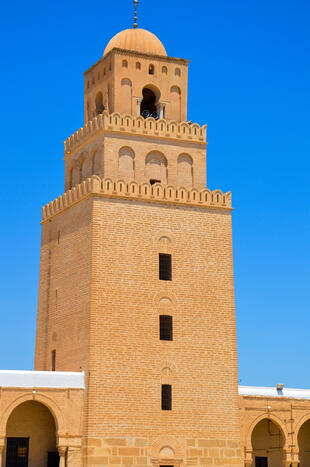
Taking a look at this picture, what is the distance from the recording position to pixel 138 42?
3594 centimetres

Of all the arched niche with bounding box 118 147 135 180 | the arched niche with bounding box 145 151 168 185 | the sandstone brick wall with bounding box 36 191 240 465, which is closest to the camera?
the sandstone brick wall with bounding box 36 191 240 465

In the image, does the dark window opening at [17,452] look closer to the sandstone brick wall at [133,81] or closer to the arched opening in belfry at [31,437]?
the arched opening in belfry at [31,437]

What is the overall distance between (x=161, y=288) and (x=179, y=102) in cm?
832

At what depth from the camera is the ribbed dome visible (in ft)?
118

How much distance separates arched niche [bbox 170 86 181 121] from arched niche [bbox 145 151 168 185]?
Result: 2.14 m

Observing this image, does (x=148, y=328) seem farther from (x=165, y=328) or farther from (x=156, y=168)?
(x=156, y=168)

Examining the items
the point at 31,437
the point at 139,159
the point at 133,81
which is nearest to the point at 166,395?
the point at 31,437

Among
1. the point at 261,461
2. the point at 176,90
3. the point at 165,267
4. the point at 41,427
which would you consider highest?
the point at 176,90

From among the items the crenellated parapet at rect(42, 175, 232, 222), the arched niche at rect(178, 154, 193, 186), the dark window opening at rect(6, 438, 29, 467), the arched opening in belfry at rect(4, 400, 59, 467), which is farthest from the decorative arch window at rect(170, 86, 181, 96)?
→ the dark window opening at rect(6, 438, 29, 467)

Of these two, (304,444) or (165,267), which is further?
(304,444)

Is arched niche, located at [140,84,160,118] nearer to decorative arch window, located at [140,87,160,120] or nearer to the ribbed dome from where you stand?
decorative arch window, located at [140,87,160,120]

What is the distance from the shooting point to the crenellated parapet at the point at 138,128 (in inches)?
1329

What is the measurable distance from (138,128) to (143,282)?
20.4ft

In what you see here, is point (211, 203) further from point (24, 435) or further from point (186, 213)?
point (24, 435)
